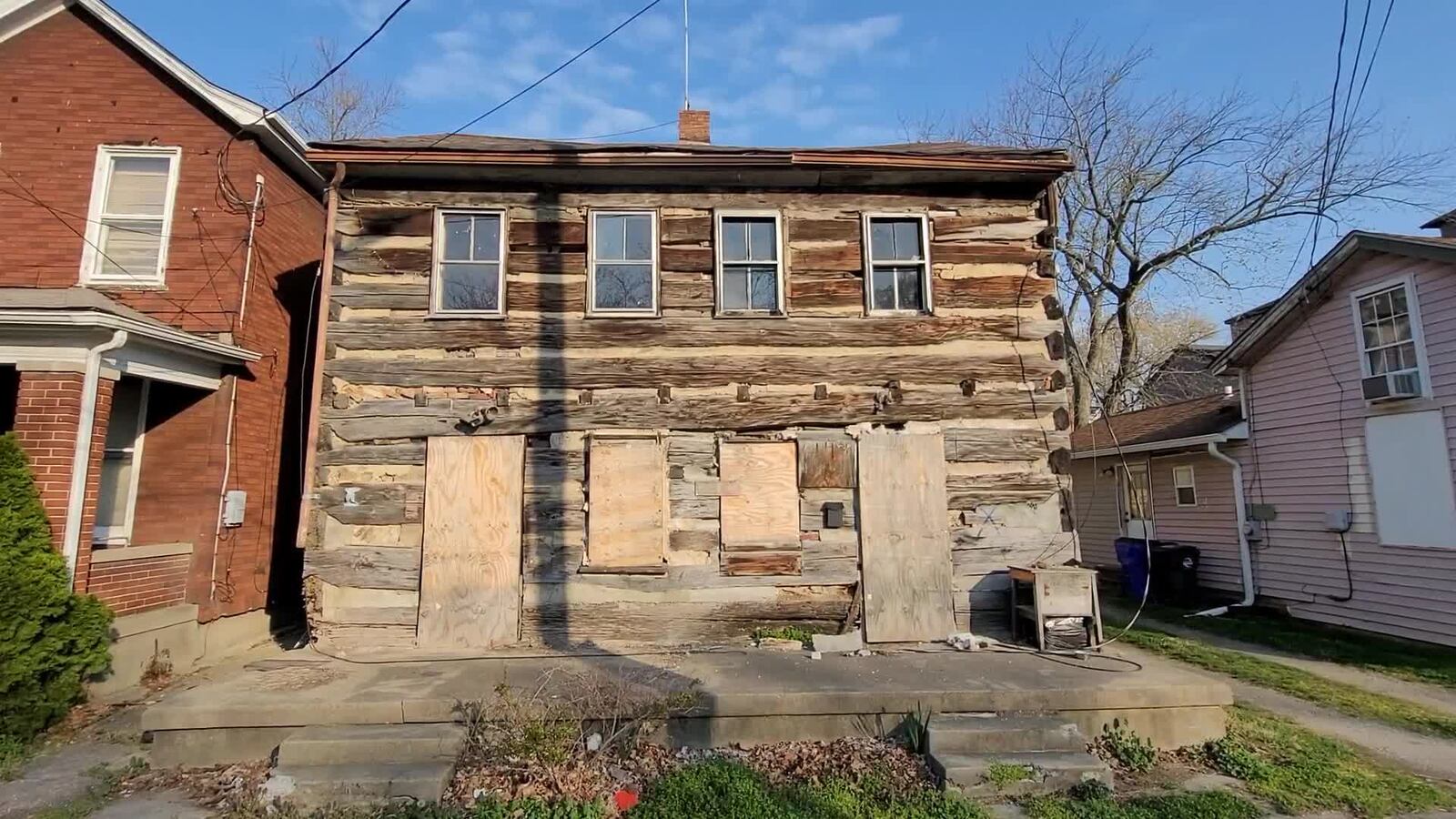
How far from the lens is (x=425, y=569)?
7527 mm

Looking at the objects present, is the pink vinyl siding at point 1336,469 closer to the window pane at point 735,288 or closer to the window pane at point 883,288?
the window pane at point 883,288

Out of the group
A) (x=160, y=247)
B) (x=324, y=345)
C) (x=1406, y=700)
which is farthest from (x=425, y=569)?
(x=1406, y=700)

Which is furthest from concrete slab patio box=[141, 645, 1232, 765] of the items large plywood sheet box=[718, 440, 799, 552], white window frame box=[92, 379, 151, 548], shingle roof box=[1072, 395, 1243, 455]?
shingle roof box=[1072, 395, 1243, 455]

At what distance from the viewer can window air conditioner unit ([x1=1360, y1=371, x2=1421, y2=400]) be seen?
991 centimetres

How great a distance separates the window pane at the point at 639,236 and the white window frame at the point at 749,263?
78 centimetres

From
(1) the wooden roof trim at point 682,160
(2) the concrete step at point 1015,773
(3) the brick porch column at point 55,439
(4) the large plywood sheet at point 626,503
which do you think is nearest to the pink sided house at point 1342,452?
(1) the wooden roof trim at point 682,160

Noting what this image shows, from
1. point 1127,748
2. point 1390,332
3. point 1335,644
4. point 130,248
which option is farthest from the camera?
point 1390,332

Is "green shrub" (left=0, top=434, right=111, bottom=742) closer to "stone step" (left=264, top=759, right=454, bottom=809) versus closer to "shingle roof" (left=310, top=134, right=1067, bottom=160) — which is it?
"stone step" (left=264, top=759, right=454, bottom=809)

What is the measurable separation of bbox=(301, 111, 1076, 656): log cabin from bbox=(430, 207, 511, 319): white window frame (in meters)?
0.03

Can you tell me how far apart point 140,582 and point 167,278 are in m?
3.72

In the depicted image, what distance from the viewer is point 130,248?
8820mm

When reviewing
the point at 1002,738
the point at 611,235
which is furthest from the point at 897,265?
the point at 1002,738

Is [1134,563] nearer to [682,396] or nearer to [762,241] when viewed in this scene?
[762,241]

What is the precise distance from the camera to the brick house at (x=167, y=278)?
805 cm
